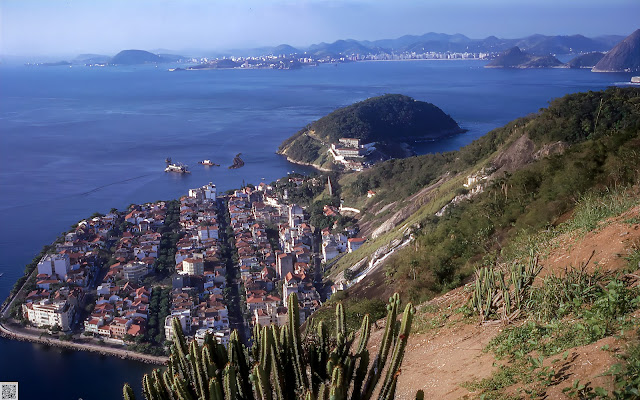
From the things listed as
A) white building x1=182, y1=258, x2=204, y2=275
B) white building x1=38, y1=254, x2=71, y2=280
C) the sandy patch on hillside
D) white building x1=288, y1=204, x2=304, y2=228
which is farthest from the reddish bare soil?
white building x1=288, y1=204, x2=304, y2=228

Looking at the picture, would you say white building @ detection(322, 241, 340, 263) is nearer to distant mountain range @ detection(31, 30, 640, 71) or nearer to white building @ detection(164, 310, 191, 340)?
white building @ detection(164, 310, 191, 340)

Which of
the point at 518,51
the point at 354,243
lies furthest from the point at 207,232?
the point at 518,51

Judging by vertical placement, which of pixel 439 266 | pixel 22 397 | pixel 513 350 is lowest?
pixel 22 397

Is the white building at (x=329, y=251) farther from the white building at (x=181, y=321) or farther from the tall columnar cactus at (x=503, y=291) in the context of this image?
the tall columnar cactus at (x=503, y=291)

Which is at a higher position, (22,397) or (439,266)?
(439,266)

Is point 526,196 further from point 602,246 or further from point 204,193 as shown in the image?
point 204,193

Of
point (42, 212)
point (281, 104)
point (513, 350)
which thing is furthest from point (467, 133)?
point (513, 350)

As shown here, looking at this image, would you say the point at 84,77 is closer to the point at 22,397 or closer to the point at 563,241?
the point at 22,397
